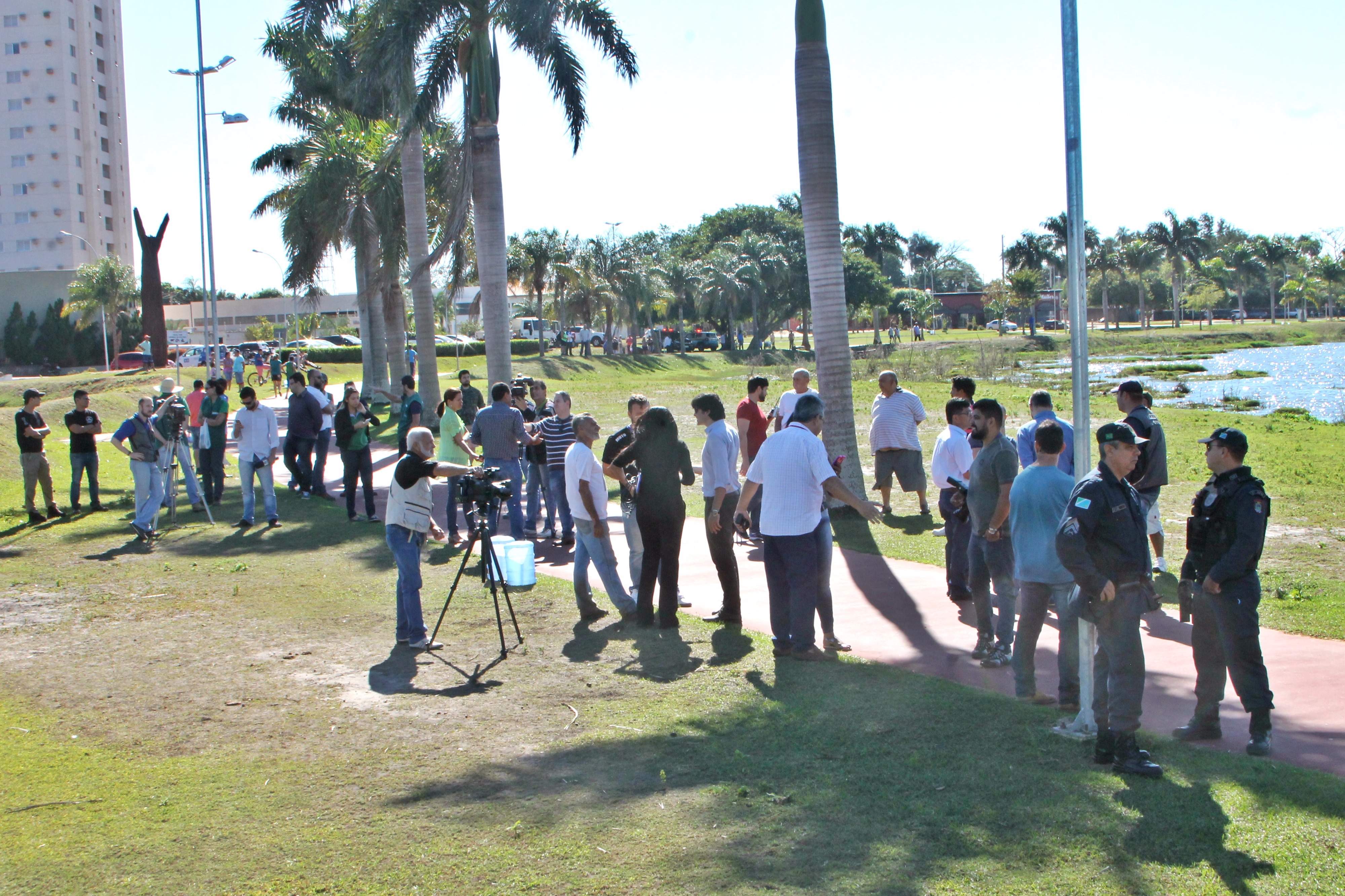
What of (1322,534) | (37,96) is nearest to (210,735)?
(1322,534)

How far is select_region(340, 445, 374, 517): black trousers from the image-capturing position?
530 inches

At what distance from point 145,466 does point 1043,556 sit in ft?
36.6

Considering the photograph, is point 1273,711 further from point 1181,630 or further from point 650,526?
point 650,526

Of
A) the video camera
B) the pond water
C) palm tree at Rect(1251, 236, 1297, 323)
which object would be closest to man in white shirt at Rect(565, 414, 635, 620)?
the video camera

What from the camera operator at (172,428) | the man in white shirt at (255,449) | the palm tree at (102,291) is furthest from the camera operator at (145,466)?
the palm tree at (102,291)

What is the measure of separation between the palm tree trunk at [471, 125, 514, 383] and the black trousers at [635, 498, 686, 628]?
10.1 m

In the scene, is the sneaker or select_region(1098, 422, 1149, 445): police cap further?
the sneaker

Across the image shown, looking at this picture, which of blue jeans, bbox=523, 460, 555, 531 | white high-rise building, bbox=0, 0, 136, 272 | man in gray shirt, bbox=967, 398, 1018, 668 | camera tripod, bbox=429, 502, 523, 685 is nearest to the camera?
man in gray shirt, bbox=967, 398, 1018, 668

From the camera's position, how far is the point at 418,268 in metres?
20.5

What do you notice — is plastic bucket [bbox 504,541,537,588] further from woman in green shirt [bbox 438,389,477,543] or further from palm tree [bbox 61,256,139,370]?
palm tree [bbox 61,256,139,370]

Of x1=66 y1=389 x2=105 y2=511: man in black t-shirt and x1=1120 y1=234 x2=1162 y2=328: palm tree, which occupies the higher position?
x1=1120 y1=234 x2=1162 y2=328: palm tree

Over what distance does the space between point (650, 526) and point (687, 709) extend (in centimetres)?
194

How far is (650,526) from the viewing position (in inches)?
312

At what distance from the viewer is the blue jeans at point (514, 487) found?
445 inches
